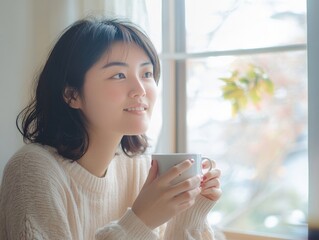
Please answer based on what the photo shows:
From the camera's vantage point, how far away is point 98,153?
3.84 ft

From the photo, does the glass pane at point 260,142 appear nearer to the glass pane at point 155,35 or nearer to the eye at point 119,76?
the glass pane at point 155,35

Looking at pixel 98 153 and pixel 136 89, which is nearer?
pixel 136 89

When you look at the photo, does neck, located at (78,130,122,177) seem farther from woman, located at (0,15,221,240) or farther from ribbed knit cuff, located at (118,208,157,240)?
ribbed knit cuff, located at (118,208,157,240)

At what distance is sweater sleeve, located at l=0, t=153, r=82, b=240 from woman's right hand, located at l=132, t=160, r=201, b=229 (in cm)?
17

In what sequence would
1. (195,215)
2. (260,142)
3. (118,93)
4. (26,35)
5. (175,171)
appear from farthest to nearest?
1. (260,142)
2. (26,35)
3. (195,215)
4. (118,93)
5. (175,171)

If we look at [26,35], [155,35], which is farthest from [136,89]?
[155,35]

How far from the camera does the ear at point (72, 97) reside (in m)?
1.12

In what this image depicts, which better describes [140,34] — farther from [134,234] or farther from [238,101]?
[238,101]

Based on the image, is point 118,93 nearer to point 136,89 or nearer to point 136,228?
point 136,89

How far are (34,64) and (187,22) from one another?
0.65 metres

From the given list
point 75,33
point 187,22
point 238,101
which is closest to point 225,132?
point 238,101

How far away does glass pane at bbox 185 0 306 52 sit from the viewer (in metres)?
1.58

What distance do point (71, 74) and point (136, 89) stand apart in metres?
0.17

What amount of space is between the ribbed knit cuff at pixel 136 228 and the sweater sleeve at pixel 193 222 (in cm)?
19
